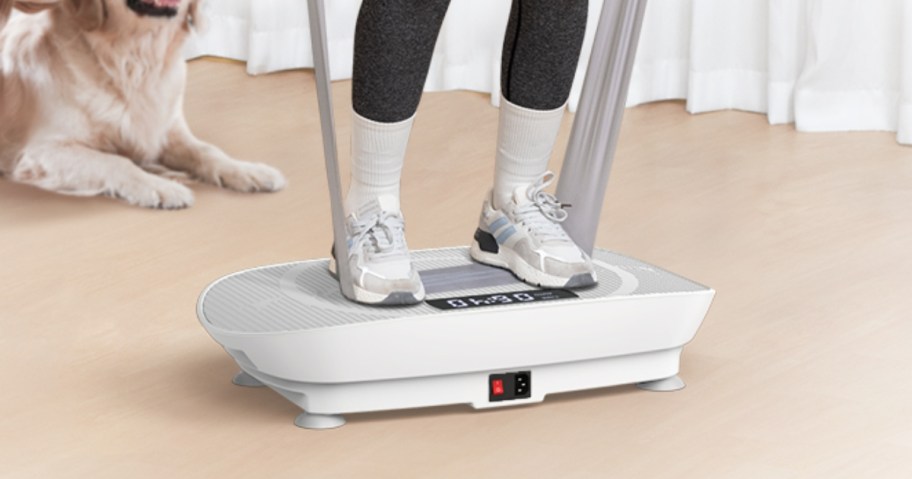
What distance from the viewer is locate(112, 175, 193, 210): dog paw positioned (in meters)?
2.46

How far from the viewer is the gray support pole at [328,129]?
1385 millimetres

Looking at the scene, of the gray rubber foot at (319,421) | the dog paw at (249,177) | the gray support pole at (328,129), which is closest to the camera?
the gray support pole at (328,129)

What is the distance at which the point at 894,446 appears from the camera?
144 cm

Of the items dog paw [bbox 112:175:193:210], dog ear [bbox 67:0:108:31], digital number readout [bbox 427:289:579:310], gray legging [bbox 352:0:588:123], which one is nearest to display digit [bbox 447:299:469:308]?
digital number readout [bbox 427:289:579:310]

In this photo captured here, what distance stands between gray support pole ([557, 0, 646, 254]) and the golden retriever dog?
1.02 meters

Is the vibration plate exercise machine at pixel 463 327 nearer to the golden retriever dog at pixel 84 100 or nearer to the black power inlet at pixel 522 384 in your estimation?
the black power inlet at pixel 522 384

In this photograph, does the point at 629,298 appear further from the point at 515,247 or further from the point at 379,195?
the point at 379,195

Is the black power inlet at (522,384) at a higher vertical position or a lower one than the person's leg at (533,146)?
lower

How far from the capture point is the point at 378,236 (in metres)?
1.53

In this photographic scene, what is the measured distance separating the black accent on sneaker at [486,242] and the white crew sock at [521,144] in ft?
0.13

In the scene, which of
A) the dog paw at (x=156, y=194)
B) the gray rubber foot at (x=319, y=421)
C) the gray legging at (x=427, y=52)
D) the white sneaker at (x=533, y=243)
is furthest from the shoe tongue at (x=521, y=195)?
the dog paw at (x=156, y=194)

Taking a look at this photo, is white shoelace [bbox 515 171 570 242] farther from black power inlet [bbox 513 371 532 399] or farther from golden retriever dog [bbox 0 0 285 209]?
golden retriever dog [bbox 0 0 285 209]

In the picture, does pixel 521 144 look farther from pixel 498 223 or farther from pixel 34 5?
pixel 34 5

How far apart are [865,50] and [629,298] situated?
1755mm
